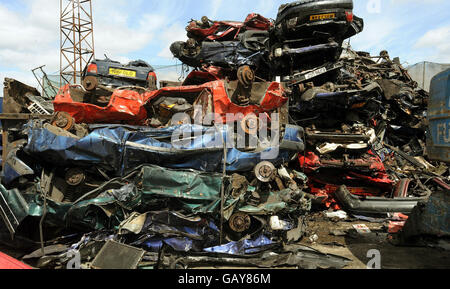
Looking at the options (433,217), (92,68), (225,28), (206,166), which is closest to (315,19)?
(225,28)

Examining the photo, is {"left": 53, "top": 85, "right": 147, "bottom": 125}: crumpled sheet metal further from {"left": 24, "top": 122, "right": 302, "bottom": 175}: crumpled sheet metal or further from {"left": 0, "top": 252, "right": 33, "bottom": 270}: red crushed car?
{"left": 0, "top": 252, "right": 33, "bottom": 270}: red crushed car

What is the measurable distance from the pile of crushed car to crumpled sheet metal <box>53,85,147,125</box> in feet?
0.08

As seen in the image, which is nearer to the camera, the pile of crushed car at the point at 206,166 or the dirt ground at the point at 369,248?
the dirt ground at the point at 369,248

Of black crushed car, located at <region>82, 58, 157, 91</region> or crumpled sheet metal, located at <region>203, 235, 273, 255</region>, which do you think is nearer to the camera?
crumpled sheet metal, located at <region>203, 235, 273, 255</region>

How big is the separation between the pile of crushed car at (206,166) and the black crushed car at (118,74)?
1.84 metres

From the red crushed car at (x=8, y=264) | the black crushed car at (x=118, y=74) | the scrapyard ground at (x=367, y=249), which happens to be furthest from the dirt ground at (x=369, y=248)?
the black crushed car at (x=118, y=74)

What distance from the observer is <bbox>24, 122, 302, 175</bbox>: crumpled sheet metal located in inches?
151

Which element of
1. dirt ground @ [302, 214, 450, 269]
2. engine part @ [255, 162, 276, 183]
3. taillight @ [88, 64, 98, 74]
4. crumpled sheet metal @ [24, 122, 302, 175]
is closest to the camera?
dirt ground @ [302, 214, 450, 269]

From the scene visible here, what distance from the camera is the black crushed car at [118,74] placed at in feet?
24.3

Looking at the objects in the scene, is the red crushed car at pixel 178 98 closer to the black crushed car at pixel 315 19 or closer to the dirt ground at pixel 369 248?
the black crushed car at pixel 315 19

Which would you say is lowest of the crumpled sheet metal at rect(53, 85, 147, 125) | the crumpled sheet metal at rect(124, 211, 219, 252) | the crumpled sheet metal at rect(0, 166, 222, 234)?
the crumpled sheet metal at rect(124, 211, 219, 252)

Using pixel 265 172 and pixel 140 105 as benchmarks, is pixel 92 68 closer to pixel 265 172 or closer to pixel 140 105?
pixel 140 105

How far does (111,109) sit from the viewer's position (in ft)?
16.5

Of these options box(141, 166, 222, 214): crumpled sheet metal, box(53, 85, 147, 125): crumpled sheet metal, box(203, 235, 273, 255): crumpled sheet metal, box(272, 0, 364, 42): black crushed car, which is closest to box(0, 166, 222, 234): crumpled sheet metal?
box(141, 166, 222, 214): crumpled sheet metal
